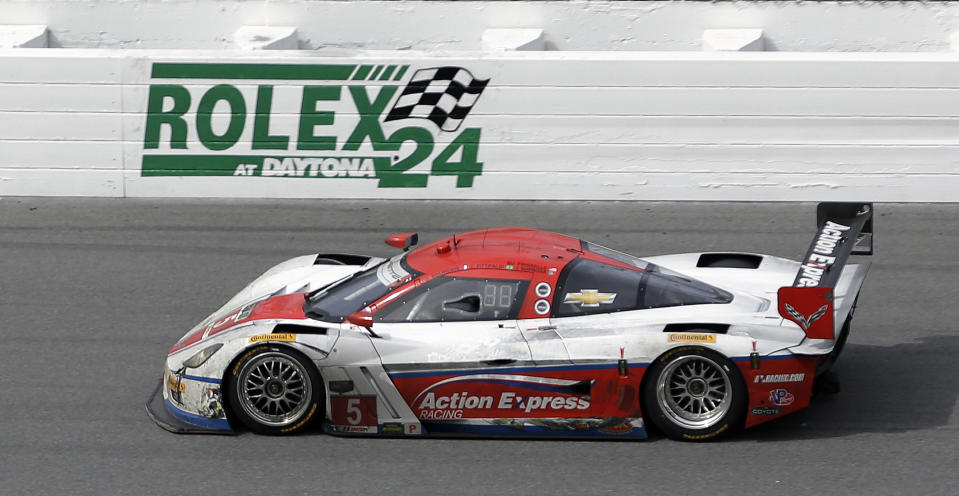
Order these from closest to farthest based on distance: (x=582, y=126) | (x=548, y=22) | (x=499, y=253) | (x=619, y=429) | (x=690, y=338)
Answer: (x=690, y=338) → (x=619, y=429) → (x=499, y=253) → (x=582, y=126) → (x=548, y=22)

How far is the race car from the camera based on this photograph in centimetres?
678

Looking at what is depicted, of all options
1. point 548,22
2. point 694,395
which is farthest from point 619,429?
point 548,22

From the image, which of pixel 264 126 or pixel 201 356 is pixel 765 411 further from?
pixel 264 126

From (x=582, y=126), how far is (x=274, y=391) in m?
5.78

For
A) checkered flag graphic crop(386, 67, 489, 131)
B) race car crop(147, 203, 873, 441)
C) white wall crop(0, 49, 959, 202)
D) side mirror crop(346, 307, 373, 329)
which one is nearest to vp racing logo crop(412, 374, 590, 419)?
race car crop(147, 203, 873, 441)

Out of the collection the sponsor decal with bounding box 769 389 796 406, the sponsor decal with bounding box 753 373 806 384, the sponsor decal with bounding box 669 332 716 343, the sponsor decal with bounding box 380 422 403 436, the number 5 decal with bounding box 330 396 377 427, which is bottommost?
the sponsor decal with bounding box 380 422 403 436

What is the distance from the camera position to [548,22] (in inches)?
624

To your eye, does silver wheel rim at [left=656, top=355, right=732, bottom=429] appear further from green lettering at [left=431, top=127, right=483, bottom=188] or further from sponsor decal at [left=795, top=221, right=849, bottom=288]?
green lettering at [left=431, top=127, right=483, bottom=188]

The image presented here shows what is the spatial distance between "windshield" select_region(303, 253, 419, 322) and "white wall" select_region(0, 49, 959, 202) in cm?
470

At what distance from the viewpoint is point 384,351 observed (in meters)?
6.84

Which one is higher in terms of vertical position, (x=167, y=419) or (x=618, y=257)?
(x=618, y=257)

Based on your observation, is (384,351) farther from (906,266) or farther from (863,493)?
(906,266)

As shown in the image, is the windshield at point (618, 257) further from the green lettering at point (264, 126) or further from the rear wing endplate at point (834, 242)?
the green lettering at point (264, 126)

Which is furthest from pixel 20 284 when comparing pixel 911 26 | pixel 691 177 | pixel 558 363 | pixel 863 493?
pixel 911 26
